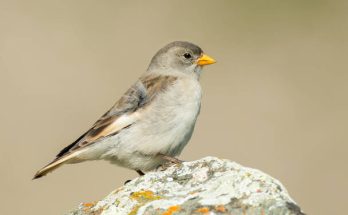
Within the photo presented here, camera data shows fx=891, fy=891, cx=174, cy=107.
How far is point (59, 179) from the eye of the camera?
10.8m

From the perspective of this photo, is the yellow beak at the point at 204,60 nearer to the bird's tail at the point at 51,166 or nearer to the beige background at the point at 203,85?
the bird's tail at the point at 51,166

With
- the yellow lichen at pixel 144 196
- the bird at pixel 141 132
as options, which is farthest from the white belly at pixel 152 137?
the yellow lichen at pixel 144 196

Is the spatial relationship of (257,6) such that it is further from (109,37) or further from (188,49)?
(188,49)

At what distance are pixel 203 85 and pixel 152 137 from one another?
23.7 feet

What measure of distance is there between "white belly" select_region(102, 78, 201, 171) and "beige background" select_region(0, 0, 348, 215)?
3486 millimetres

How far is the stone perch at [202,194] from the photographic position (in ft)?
14.6

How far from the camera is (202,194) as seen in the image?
15.3 feet

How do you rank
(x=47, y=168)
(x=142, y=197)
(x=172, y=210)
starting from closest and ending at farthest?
(x=172, y=210), (x=142, y=197), (x=47, y=168)

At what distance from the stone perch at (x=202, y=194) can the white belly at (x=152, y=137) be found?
1243mm

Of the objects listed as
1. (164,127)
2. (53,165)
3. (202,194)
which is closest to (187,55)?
(164,127)

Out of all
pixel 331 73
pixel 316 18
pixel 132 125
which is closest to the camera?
pixel 132 125

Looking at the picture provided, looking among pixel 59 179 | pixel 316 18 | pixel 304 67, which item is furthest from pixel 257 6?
pixel 59 179

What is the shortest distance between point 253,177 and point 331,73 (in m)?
9.93

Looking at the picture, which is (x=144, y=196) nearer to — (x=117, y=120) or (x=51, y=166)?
(x=51, y=166)
